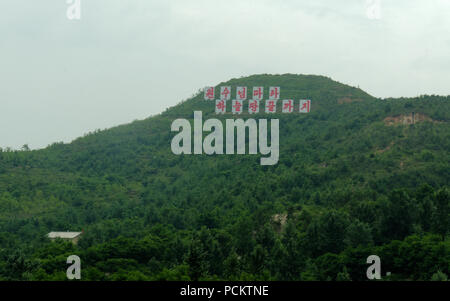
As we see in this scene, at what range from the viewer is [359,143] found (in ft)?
190

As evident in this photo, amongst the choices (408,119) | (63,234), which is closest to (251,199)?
(63,234)

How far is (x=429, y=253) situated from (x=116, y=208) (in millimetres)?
39839

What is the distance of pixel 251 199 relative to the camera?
49.3m

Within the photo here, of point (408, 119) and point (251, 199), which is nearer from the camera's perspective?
point (251, 199)

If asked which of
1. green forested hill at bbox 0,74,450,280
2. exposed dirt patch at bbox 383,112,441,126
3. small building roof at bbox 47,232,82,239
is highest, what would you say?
exposed dirt patch at bbox 383,112,441,126

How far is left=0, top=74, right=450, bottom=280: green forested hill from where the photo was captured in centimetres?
3020

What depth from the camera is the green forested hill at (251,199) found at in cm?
3020

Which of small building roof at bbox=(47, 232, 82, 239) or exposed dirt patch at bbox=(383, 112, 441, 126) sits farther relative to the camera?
exposed dirt patch at bbox=(383, 112, 441, 126)

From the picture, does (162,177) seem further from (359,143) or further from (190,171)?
(359,143)

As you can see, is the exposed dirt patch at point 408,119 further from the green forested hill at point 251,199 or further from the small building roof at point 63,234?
the small building roof at point 63,234

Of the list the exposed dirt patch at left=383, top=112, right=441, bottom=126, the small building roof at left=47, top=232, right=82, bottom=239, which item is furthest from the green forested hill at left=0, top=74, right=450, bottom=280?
the small building roof at left=47, top=232, right=82, bottom=239

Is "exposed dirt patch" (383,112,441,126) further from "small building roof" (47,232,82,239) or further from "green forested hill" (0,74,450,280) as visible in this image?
"small building roof" (47,232,82,239)

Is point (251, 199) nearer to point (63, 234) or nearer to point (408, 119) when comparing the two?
point (63, 234)
